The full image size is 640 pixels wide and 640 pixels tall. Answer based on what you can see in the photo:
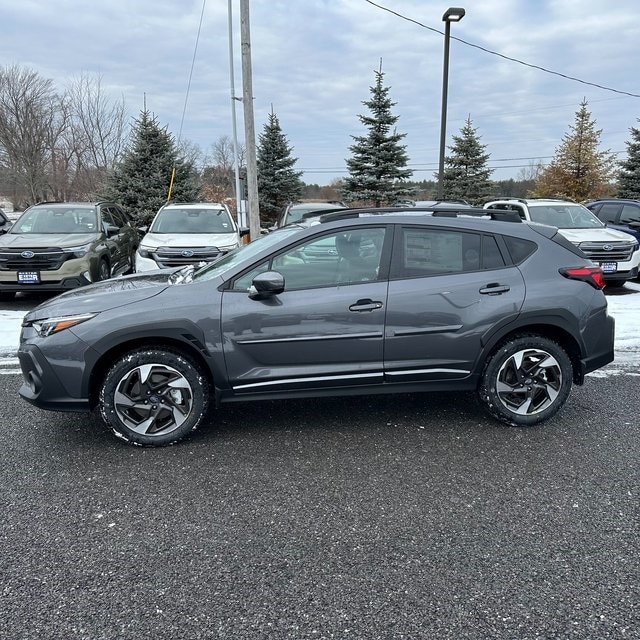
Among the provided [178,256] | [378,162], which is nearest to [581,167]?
[378,162]

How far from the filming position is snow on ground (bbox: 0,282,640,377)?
18.3 ft

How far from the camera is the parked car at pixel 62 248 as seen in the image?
326 inches

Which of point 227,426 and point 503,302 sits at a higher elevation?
point 503,302

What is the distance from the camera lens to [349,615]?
2.21 metres

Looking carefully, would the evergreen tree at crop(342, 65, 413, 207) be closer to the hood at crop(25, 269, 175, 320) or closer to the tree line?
the tree line

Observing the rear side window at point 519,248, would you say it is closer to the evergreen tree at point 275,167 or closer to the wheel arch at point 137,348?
the wheel arch at point 137,348

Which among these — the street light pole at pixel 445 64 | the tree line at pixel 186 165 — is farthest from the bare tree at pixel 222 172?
the street light pole at pixel 445 64

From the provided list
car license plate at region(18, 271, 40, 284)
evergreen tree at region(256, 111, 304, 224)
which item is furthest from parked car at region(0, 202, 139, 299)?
evergreen tree at region(256, 111, 304, 224)

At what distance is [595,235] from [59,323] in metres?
9.77

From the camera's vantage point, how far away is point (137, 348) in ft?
12.3

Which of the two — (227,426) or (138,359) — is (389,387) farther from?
(138,359)

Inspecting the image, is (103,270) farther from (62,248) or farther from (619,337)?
Result: (619,337)

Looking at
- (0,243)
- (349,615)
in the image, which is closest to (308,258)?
(349,615)

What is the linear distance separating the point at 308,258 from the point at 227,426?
57.8 inches
